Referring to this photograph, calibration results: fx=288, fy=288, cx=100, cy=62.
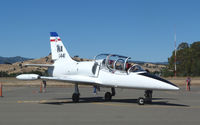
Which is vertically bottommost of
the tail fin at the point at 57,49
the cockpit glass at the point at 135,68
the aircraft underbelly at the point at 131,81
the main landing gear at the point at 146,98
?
the main landing gear at the point at 146,98

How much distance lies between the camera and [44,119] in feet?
33.8

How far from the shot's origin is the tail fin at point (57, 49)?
Result: 19750 millimetres

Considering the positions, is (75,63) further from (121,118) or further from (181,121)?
(181,121)

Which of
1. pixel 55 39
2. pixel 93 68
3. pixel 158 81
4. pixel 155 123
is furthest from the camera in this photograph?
pixel 55 39

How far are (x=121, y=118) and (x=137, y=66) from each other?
5288mm

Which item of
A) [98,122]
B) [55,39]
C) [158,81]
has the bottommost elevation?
[98,122]

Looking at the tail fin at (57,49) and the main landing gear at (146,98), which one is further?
the tail fin at (57,49)

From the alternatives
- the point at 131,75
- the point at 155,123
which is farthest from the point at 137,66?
the point at 155,123

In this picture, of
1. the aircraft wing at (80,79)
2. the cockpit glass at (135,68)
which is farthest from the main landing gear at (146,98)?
the aircraft wing at (80,79)

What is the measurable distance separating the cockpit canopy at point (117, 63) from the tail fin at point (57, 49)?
134 inches

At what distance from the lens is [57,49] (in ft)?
66.2

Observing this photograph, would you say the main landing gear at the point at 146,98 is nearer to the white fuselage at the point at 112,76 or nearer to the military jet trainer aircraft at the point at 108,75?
the military jet trainer aircraft at the point at 108,75

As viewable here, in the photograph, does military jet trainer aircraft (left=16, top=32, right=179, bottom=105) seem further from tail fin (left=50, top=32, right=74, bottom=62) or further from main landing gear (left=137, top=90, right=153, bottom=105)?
tail fin (left=50, top=32, right=74, bottom=62)

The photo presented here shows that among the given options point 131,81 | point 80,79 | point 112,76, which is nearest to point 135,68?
point 131,81
